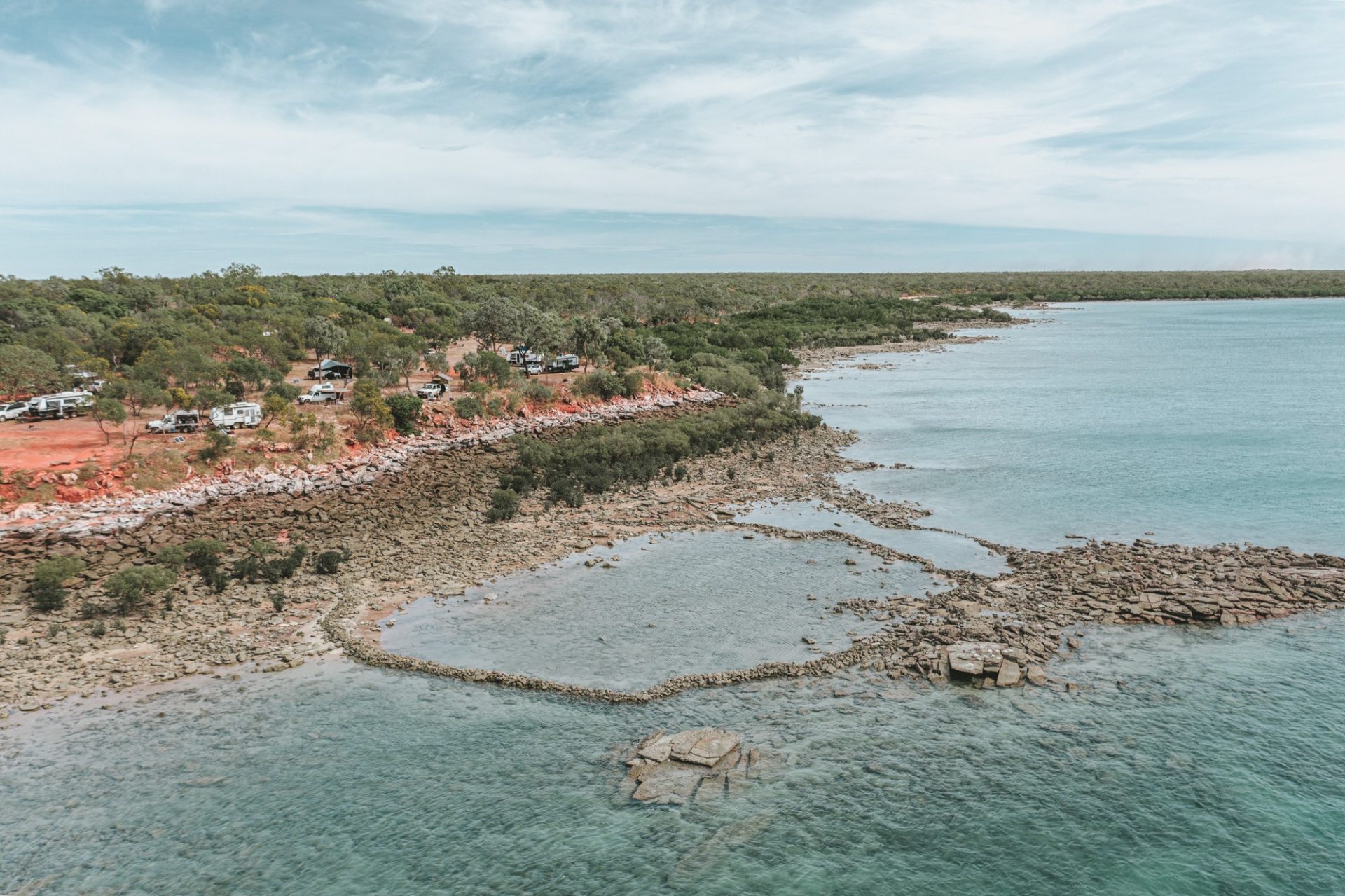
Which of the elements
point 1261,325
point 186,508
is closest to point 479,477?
point 186,508

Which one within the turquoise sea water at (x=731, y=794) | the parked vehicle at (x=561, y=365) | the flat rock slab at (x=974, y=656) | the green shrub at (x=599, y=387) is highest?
the parked vehicle at (x=561, y=365)

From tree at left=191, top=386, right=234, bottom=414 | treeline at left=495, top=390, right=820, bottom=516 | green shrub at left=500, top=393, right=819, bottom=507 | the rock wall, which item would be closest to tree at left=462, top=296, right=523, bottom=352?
green shrub at left=500, top=393, right=819, bottom=507

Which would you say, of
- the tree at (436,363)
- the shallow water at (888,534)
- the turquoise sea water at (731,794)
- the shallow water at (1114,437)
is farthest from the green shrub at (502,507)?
the tree at (436,363)

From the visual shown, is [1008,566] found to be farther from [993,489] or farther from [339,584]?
[339,584]

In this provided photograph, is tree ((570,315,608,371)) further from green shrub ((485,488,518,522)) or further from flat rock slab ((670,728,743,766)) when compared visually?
flat rock slab ((670,728,743,766))

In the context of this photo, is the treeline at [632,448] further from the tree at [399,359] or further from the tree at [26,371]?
the tree at [26,371]
